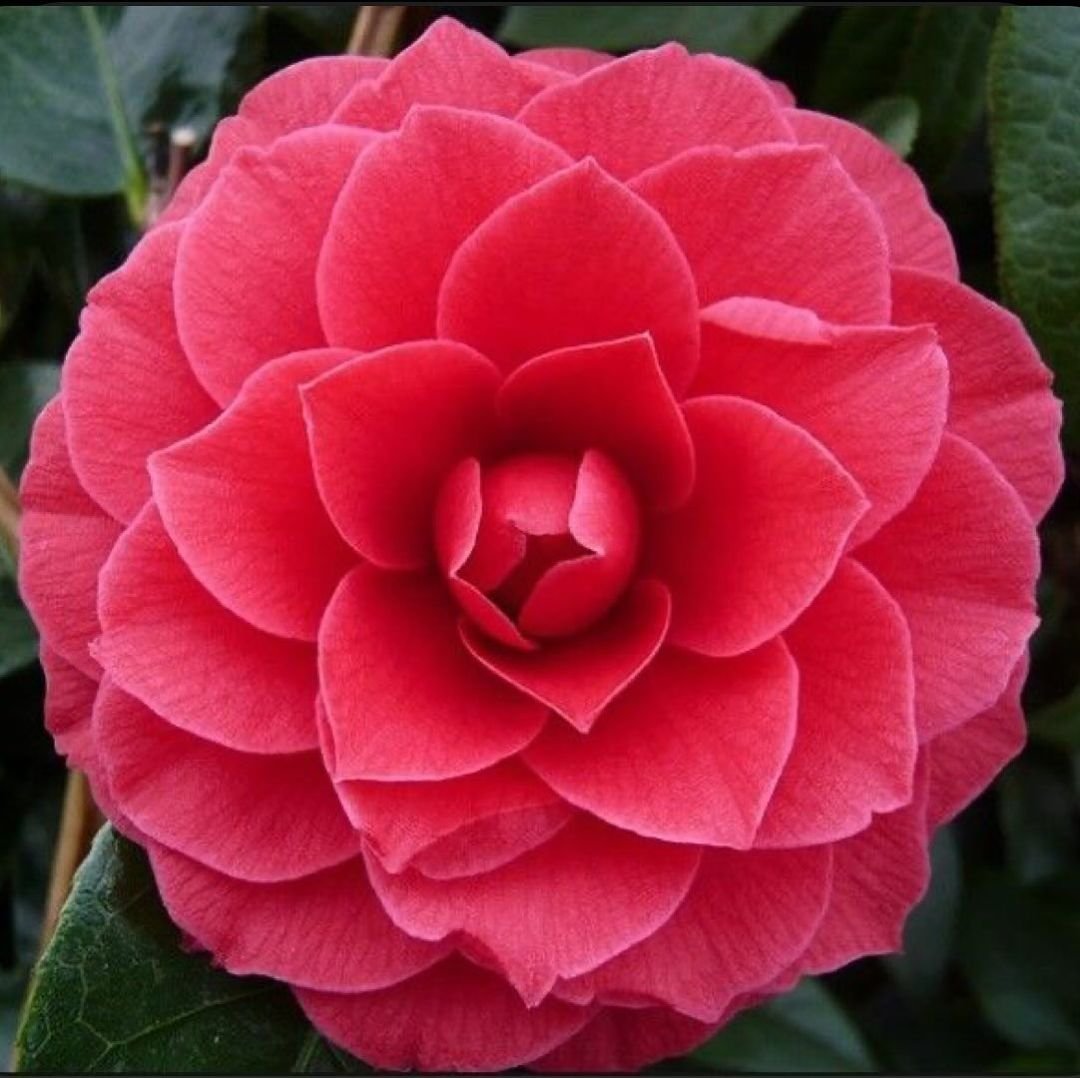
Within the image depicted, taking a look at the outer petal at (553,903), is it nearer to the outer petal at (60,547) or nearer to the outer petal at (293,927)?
the outer petal at (293,927)

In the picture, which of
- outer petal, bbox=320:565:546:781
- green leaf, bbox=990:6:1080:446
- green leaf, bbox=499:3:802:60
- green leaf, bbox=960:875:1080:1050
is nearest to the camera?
outer petal, bbox=320:565:546:781

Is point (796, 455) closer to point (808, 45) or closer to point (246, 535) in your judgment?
point (246, 535)

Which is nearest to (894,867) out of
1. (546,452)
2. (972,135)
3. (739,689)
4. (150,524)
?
(739,689)

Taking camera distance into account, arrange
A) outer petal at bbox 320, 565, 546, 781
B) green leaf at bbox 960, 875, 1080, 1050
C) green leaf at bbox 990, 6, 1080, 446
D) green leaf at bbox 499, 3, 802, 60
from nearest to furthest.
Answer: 1. outer petal at bbox 320, 565, 546, 781
2. green leaf at bbox 990, 6, 1080, 446
3. green leaf at bbox 499, 3, 802, 60
4. green leaf at bbox 960, 875, 1080, 1050

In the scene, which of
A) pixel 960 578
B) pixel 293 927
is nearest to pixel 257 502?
pixel 293 927

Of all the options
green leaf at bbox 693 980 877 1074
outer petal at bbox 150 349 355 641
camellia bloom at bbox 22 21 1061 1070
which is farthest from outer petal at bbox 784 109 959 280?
green leaf at bbox 693 980 877 1074

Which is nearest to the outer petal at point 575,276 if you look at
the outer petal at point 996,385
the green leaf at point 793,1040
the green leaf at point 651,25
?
the outer petal at point 996,385

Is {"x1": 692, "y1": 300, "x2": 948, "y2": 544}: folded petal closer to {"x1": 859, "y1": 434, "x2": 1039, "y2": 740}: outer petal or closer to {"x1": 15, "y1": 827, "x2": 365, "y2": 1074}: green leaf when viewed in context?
{"x1": 859, "y1": 434, "x2": 1039, "y2": 740}: outer petal
